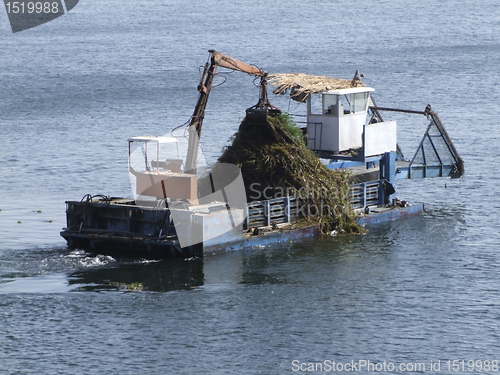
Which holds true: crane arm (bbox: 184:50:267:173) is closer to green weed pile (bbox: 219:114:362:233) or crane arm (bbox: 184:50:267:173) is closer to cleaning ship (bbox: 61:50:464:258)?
cleaning ship (bbox: 61:50:464:258)

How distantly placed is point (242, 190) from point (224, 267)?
4073mm

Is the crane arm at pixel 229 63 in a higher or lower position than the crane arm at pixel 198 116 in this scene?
higher

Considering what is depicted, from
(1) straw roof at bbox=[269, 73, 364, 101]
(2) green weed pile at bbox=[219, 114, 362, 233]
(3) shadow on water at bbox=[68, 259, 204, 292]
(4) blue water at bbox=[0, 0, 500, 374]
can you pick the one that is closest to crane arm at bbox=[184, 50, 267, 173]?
(2) green weed pile at bbox=[219, 114, 362, 233]

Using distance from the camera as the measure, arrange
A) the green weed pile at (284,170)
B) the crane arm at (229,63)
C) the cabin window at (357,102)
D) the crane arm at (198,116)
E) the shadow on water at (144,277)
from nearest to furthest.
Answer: the shadow on water at (144,277), the crane arm at (198,116), the crane arm at (229,63), the green weed pile at (284,170), the cabin window at (357,102)

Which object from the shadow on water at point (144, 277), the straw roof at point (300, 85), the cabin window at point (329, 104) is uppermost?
the straw roof at point (300, 85)

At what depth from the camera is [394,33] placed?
10575cm

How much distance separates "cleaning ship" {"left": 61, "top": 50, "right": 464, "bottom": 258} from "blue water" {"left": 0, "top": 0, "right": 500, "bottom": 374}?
2.24 ft

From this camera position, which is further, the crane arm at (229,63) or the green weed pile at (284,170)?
the green weed pile at (284,170)

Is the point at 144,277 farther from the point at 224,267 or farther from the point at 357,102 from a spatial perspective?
the point at 357,102

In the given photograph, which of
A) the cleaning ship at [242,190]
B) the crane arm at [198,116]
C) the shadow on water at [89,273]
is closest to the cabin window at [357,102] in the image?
the cleaning ship at [242,190]

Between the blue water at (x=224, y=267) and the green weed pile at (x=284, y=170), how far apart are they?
1225 mm

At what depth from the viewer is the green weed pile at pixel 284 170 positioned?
30.7 metres

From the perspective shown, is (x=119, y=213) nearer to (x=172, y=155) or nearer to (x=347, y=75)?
(x=172, y=155)

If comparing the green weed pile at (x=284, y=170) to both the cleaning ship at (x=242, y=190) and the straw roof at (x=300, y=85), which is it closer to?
the cleaning ship at (x=242, y=190)
